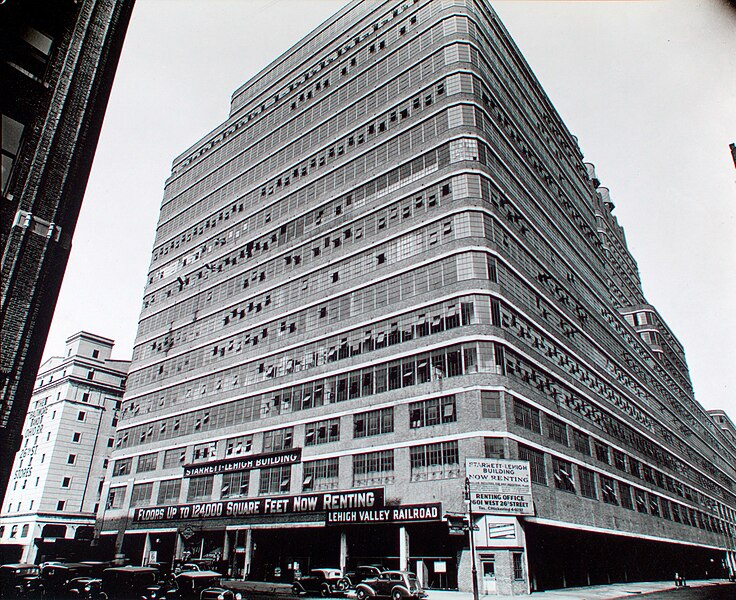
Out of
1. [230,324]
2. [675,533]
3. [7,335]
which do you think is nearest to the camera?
[7,335]

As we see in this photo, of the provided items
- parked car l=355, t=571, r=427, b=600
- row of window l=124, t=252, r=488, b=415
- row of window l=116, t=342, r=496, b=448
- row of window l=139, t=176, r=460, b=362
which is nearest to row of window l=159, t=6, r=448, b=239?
row of window l=139, t=176, r=460, b=362

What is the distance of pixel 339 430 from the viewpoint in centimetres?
4544

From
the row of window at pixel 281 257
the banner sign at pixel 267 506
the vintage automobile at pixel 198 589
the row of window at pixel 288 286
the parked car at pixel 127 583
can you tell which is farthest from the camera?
the row of window at pixel 281 257

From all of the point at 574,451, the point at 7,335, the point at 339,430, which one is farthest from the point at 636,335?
the point at 7,335

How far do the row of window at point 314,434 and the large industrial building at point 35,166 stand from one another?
28503 mm

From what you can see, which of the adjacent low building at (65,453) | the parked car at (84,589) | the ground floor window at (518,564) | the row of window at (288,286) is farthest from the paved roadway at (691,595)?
the adjacent low building at (65,453)

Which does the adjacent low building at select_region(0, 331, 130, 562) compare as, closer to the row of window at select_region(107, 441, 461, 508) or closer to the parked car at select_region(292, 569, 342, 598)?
the row of window at select_region(107, 441, 461, 508)

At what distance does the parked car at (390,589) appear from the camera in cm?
2738

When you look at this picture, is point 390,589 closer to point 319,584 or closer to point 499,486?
point 319,584

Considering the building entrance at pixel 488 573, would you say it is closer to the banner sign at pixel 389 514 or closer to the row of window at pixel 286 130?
the banner sign at pixel 389 514

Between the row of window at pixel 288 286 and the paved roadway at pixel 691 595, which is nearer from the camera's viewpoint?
the paved roadway at pixel 691 595

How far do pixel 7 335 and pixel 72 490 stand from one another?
238 ft

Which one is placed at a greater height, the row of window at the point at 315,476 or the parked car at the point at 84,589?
the row of window at the point at 315,476

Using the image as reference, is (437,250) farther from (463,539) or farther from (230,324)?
(230,324)
